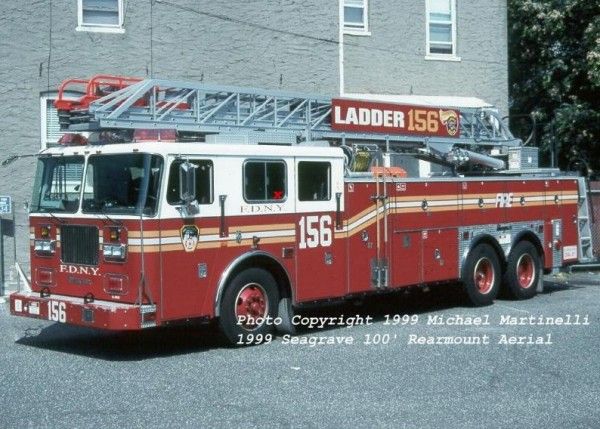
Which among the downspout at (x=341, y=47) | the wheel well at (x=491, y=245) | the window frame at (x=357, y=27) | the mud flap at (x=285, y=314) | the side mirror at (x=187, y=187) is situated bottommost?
the mud flap at (x=285, y=314)

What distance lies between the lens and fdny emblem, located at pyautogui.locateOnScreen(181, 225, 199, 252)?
31.7 ft

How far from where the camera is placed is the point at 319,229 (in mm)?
11070

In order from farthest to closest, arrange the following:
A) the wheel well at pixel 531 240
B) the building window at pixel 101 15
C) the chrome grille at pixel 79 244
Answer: the building window at pixel 101 15 < the wheel well at pixel 531 240 < the chrome grille at pixel 79 244

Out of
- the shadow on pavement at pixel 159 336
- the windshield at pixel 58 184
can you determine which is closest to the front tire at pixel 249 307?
the shadow on pavement at pixel 159 336

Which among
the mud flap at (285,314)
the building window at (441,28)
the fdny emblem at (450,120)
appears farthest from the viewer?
the building window at (441,28)

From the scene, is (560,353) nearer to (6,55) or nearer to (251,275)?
(251,275)

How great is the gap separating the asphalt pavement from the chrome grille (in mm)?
1047

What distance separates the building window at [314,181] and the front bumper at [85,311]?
8.22 feet

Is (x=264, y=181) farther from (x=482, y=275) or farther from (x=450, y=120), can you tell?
(x=482, y=275)

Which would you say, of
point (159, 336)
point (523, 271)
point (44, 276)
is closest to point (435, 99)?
point (523, 271)

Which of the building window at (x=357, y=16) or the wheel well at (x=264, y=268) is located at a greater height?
the building window at (x=357, y=16)

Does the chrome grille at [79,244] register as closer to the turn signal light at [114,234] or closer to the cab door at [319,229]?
the turn signal light at [114,234]

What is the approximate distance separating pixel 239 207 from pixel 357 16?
10.1 metres

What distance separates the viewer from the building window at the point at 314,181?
10.9 m
